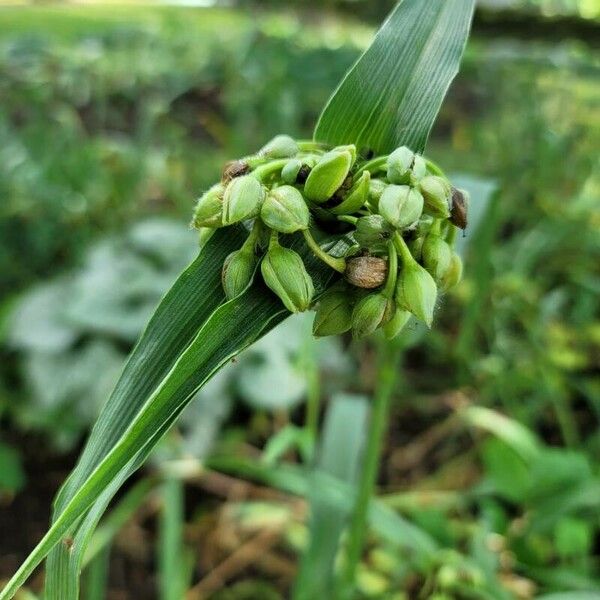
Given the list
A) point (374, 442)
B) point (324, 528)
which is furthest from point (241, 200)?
point (324, 528)

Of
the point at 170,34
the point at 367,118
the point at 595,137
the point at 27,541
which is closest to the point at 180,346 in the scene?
the point at 367,118

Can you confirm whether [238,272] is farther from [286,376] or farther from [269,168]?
[286,376]

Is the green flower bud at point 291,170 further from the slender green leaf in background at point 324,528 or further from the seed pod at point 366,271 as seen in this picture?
the slender green leaf in background at point 324,528

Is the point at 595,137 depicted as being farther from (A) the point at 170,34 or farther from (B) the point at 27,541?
(A) the point at 170,34

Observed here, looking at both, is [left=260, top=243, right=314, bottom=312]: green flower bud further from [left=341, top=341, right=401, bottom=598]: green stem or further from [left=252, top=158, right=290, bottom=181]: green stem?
[left=341, top=341, right=401, bottom=598]: green stem

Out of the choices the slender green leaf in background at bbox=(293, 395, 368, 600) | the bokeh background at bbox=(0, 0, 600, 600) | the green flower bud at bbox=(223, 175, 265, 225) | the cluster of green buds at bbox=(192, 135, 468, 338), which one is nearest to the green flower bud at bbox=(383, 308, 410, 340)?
the cluster of green buds at bbox=(192, 135, 468, 338)


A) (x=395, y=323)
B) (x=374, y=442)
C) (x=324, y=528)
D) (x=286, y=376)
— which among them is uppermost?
(x=395, y=323)

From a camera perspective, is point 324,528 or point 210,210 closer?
point 210,210
